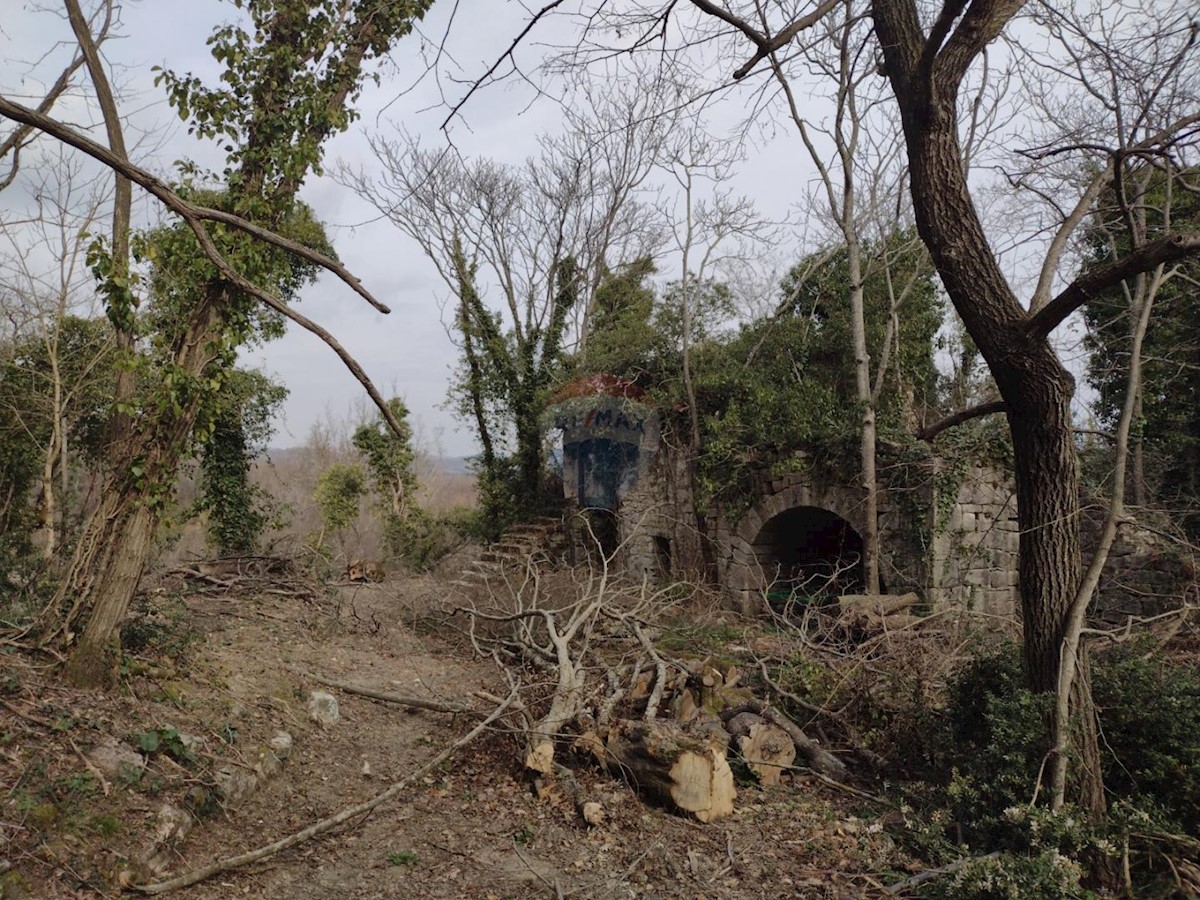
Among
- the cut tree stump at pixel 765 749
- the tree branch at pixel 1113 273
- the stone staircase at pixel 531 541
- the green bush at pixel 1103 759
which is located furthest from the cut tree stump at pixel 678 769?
the stone staircase at pixel 531 541

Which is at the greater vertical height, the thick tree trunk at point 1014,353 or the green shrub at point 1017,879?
the thick tree trunk at point 1014,353

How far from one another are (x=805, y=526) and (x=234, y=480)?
991 centimetres

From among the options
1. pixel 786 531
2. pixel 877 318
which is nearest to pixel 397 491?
pixel 786 531

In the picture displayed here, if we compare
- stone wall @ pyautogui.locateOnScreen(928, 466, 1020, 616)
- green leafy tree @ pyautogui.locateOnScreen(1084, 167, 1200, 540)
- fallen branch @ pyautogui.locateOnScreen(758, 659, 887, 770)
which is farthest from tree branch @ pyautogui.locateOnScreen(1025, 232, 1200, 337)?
green leafy tree @ pyautogui.locateOnScreen(1084, 167, 1200, 540)

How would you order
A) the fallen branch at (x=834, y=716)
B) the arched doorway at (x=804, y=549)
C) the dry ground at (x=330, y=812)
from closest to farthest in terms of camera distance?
the dry ground at (x=330, y=812)
the fallen branch at (x=834, y=716)
the arched doorway at (x=804, y=549)

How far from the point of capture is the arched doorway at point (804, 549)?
11.1 meters

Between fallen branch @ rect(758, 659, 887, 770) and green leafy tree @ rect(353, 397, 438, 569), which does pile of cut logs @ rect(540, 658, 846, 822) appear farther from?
green leafy tree @ rect(353, 397, 438, 569)

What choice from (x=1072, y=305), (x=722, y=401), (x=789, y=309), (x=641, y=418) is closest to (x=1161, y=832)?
(x=1072, y=305)

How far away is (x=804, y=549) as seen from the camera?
12102 mm

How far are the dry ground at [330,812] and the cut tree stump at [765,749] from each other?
13 centimetres

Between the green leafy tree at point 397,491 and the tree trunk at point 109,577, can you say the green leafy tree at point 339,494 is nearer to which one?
the green leafy tree at point 397,491

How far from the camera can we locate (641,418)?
43.9 feet

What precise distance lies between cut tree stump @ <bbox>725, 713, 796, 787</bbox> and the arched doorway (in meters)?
5.67

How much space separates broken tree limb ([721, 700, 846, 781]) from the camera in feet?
16.3
